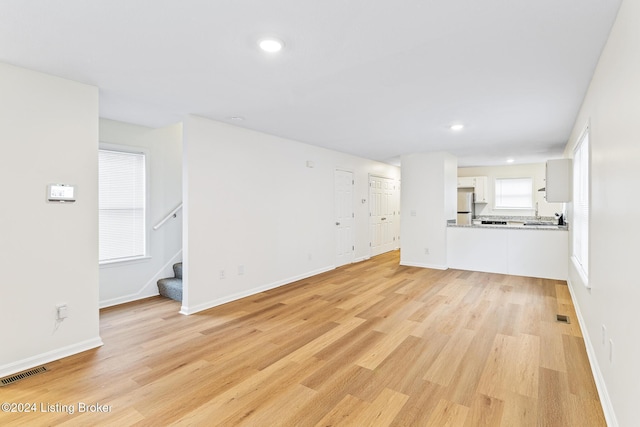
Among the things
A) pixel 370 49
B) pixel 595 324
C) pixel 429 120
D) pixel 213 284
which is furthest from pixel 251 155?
pixel 595 324

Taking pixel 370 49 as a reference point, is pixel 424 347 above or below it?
below

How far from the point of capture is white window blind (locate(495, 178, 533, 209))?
340 inches

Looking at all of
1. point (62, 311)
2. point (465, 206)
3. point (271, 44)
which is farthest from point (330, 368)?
point (465, 206)

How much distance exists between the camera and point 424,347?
2.99m

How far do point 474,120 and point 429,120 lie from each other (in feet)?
1.88

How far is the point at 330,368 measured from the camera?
2617 millimetres

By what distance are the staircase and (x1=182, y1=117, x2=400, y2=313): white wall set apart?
588 millimetres

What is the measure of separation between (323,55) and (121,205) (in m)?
3.58

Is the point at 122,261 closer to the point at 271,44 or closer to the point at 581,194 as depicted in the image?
the point at 271,44

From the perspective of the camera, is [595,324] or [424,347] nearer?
[595,324]

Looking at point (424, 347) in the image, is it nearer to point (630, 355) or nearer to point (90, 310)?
point (630, 355)

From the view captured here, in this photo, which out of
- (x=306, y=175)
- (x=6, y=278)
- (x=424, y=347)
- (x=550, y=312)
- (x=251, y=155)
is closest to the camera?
(x=6, y=278)

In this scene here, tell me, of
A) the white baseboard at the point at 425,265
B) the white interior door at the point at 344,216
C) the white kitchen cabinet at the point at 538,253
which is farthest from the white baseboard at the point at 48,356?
the white kitchen cabinet at the point at 538,253

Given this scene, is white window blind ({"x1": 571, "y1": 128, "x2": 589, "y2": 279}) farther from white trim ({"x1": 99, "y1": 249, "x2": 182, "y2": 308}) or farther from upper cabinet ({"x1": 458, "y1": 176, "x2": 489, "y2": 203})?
white trim ({"x1": 99, "y1": 249, "x2": 182, "y2": 308})
